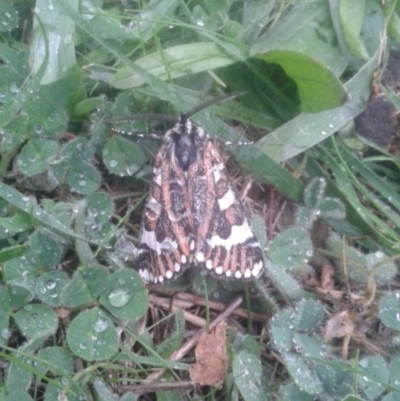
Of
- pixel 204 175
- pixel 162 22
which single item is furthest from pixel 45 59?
pixel 204 175

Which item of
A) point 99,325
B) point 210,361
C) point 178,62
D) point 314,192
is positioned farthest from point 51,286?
point 314,192

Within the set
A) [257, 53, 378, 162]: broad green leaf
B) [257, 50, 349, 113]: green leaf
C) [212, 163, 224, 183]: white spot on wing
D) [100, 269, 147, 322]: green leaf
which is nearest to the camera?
[100, 269, 147, 322]: green leaf

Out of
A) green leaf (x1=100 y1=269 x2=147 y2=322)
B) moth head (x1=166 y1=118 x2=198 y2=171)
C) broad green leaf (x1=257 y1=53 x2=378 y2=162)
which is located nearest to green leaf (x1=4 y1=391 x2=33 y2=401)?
green leaf (x1=100 y1=269 x2=147 y2=322)

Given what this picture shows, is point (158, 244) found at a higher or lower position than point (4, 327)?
higher

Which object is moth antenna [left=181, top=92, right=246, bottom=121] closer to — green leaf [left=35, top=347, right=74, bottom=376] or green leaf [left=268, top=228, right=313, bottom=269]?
green leaf [left=268, top=228, right=313, bottom=269]

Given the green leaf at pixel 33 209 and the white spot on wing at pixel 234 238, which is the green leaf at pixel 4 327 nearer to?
the green leaf at pixel 33 209

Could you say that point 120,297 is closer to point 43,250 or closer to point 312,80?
point 43,250

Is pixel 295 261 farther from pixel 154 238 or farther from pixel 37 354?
pixel 37 354
